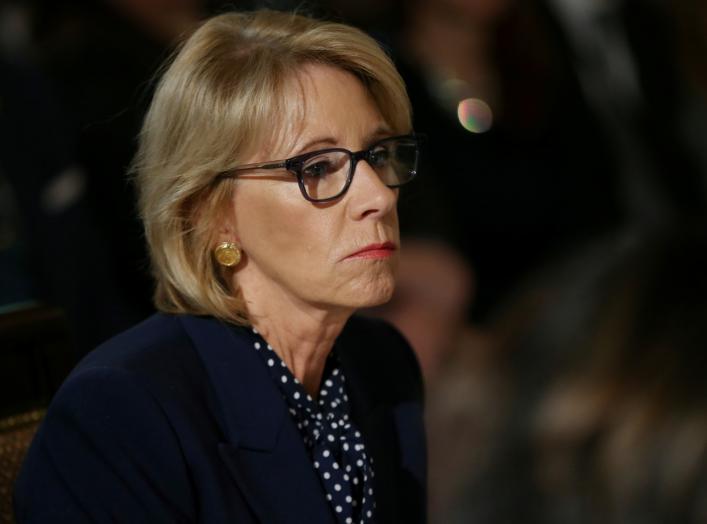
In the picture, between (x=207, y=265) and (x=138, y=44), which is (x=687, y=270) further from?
(x=207, y=265)

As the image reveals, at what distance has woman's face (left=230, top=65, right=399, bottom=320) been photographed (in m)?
1.27

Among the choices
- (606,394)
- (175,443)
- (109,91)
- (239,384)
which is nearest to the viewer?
(175,443)

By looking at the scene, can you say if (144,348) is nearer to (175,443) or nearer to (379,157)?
(175,443)

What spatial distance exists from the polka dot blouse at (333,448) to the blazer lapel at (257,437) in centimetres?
2

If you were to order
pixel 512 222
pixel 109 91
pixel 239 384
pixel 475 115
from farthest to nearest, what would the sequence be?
pixel 512 222
pixel 475 115
pixel 109 91
pixel 239 384

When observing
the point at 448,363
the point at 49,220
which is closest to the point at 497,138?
the point at 448,363

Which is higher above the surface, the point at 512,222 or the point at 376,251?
the point at 376,251

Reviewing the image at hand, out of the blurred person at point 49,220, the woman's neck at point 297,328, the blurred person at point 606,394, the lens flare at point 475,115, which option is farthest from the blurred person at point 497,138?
the woman's neck at point 297,328

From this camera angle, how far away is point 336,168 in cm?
128

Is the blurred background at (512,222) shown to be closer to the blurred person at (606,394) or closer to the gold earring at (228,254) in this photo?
the blurred person at (606,394)

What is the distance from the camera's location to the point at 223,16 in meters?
1.34

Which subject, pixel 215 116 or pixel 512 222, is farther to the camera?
pixel 512 222

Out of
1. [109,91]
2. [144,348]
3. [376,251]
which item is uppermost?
[109,91]

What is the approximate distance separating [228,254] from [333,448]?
0.25m
